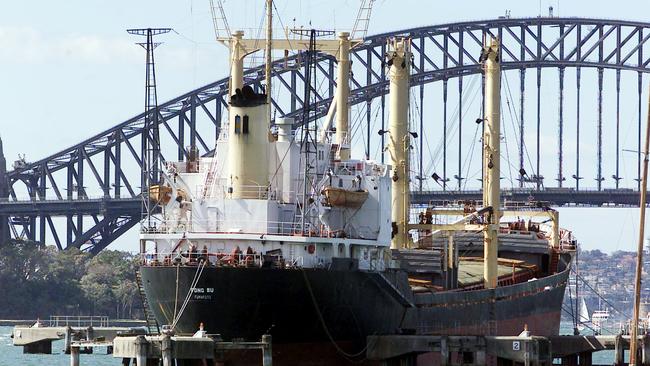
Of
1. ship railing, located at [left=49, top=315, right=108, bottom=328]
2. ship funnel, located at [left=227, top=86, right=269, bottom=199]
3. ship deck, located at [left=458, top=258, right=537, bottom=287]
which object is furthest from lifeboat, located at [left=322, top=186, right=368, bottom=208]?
ship railing, located at [left=49, top=315, right=108, bottom=328]

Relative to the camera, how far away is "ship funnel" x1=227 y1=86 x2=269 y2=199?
72.5 metres

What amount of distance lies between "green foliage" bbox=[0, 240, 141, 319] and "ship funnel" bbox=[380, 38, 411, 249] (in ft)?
289

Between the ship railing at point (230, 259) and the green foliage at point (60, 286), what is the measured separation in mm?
102839

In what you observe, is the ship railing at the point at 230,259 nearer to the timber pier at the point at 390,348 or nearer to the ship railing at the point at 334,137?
the timber pier at the point at 390,348

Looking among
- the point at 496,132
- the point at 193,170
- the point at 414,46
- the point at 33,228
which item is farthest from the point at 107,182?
the point at 193,170

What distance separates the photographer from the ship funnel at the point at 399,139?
86.9 meters

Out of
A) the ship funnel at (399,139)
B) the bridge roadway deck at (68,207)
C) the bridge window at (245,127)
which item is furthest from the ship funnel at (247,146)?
the bridge roadway deck at (68,207)

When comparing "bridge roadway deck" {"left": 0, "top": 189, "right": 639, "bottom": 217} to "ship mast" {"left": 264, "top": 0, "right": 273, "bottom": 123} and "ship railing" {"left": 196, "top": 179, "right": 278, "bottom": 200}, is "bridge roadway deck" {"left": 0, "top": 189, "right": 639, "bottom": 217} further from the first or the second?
"ship railing" {"left": 196, "top": 179, "right": 278, "bottom": 200}

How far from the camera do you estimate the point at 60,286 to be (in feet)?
580

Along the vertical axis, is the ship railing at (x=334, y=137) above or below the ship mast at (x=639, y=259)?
above

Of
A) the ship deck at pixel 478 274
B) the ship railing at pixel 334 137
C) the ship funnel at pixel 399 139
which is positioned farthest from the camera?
the ship funnel at pixel 399 139

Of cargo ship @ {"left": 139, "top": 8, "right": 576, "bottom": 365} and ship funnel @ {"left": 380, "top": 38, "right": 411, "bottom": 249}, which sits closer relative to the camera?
cargo ship @ {"left": 139, "top": 8, "right": 576, "bottom": 365}

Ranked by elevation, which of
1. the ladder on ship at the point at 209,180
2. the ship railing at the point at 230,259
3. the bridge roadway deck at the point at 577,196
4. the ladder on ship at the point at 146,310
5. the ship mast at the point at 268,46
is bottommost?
the ladder on ship at the point at 146,310

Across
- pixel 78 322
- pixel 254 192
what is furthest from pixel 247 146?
pixel 78 322
